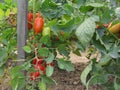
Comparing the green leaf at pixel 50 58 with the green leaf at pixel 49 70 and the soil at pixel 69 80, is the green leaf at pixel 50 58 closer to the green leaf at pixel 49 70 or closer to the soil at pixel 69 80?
the green leaf at pixel 49 70

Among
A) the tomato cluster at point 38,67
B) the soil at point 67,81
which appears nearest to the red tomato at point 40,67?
the tomato cluster at point 38,67

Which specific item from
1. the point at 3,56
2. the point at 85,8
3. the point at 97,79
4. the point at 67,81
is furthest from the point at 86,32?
the point at 67,81

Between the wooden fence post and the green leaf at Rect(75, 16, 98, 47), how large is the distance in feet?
0.76

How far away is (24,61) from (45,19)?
163mm

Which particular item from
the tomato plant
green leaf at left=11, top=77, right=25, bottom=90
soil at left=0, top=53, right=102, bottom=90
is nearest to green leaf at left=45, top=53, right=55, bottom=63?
the tomato plant

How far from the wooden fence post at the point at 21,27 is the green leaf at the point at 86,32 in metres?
0.23

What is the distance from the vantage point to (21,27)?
101 centimetres

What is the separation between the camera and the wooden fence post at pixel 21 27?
1.00 meters

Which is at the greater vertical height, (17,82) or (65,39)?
(65,39)

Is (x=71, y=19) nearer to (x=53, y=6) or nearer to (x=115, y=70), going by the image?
(x=53, y=6)

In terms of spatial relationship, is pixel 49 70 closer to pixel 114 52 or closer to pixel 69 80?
pixel 114 52

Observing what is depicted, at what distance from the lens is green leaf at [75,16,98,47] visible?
0.85 metres

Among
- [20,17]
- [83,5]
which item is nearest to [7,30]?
[20,17]

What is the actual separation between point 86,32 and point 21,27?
26 cm
